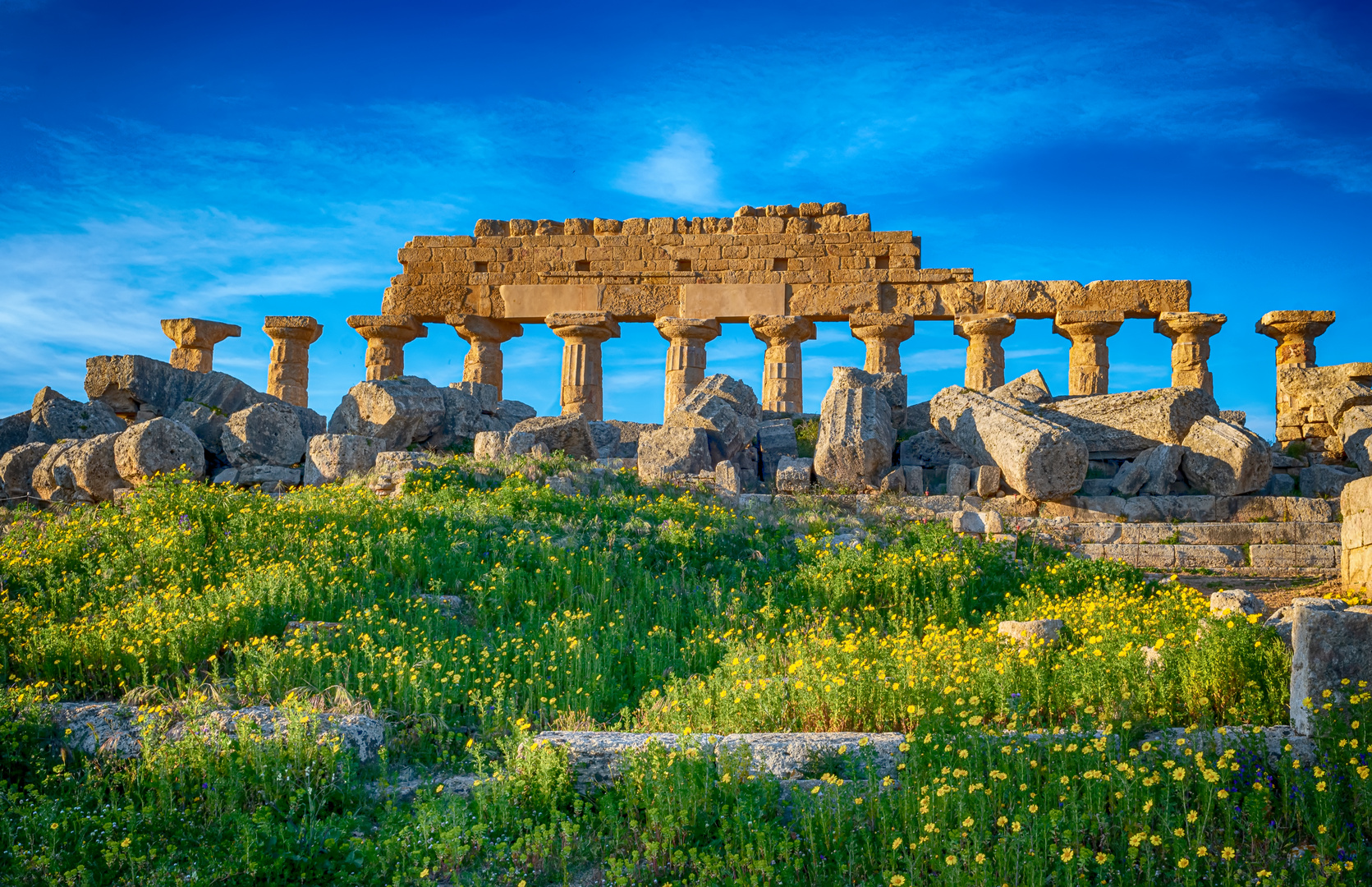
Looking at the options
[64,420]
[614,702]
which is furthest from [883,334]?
[614,702]

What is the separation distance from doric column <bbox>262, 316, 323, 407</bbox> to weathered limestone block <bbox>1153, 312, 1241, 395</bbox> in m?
18.6

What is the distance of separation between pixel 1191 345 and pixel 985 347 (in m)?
4.23

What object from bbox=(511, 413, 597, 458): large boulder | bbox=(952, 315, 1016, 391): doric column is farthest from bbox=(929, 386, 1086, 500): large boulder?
bbox=(952, 315, 1016, 391): doric column

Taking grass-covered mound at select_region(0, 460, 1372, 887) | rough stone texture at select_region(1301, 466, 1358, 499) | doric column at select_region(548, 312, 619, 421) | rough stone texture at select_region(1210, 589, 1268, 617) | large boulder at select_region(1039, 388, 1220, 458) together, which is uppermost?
doric column at select_region(548, 312, 619, 421)

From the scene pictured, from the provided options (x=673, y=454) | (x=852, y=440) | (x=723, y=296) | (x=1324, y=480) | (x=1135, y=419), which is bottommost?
(x=1324, y=480)

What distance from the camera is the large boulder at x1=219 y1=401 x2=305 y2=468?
50.8 ft

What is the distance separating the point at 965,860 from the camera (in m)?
4.16

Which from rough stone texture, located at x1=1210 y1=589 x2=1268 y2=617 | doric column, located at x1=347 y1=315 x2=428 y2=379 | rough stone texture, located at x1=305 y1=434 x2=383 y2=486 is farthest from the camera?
doric column, located at x1=347 y1=315 x2=428 y2=379

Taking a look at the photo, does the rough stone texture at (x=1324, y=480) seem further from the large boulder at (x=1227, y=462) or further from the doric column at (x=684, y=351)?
the doric column at (x=684, y=351)

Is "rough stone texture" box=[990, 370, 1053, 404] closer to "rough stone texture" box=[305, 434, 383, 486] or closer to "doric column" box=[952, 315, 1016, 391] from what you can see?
"doric column" box=[952, 315, 1016, 391]

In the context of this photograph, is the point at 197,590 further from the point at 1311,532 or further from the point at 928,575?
the point at 1311,532

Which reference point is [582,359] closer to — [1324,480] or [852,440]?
[852,440]

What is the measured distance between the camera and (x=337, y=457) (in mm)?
14492

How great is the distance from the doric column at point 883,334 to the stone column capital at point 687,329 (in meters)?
2.96
